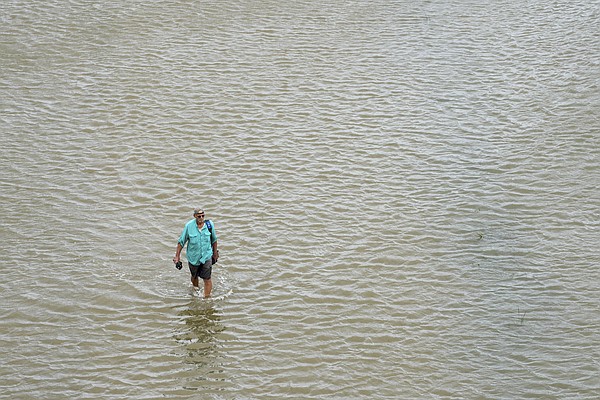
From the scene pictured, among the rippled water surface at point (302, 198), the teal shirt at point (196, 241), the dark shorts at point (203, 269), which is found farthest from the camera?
the dark shorts at point (203, 269)

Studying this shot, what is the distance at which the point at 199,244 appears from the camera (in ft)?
52.2

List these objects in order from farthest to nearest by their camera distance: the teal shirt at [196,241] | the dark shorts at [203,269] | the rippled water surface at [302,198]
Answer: the dark shorts at [203,269], the teal shirt at [196,241], the rippled water surface at [302,198]

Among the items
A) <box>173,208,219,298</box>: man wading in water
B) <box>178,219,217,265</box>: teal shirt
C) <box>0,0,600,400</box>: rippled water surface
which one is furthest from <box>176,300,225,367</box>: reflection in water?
<box>178,219,217,265</box>: teal shirt

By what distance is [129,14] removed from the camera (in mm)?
28969

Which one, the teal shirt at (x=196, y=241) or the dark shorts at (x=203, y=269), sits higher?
the teal shirt at (x=196, y=241)

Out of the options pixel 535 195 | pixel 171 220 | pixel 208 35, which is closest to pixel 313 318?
pixel 171 220

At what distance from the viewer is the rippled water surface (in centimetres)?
1504

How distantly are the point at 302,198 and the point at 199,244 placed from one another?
4502mm

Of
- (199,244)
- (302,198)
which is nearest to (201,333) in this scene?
(199,244)

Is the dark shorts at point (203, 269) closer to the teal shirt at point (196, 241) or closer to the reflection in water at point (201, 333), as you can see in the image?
the teal shirt at point (196, 241)

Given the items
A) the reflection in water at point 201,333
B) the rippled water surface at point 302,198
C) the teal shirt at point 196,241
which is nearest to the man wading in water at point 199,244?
the teal shirt at point 196,241

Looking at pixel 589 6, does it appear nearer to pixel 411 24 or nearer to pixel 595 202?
pixel 411 24

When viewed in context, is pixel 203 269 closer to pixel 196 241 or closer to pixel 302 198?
pixel 196 241

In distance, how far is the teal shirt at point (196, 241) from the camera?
15875mm
